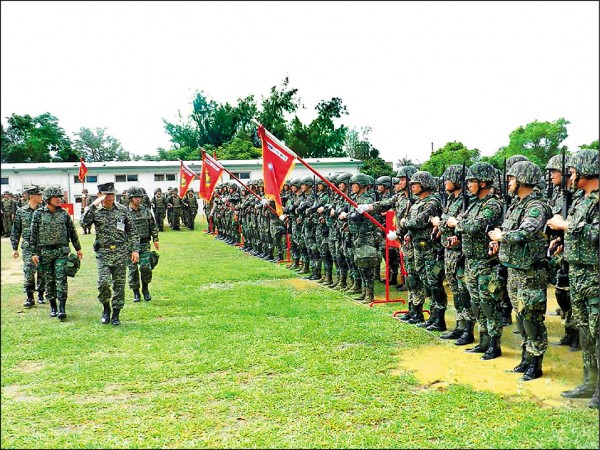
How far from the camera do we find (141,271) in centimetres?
1000

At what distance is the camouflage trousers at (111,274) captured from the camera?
7.95m

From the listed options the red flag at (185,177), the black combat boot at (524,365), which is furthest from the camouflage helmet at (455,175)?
the red flag at (185,177)

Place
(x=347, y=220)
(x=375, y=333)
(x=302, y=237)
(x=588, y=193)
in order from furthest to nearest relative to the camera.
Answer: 1. (x=302, y=237)
2. (x=347, y=220)
3. (x=375, y=333)
4. (x=588, y=193)

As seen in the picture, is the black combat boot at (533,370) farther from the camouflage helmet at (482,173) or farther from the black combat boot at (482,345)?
the camouflage helmet at (482,173)

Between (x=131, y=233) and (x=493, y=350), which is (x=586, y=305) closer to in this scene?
(x=493, y=350)

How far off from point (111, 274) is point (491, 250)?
5102mm

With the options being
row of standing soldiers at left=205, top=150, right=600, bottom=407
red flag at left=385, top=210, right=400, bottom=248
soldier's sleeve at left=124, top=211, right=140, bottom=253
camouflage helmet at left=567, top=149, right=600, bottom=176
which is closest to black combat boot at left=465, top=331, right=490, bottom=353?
row of standing soldiers at left=205, top=150, right=600, bottom=407

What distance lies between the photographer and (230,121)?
66.0 ft

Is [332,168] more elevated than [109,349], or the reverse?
[332,168]

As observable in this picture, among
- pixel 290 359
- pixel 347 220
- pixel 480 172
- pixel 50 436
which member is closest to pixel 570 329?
pixel 480 172

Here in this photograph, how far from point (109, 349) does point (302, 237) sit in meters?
6.46

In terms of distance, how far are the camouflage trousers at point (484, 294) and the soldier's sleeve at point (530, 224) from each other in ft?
2.61

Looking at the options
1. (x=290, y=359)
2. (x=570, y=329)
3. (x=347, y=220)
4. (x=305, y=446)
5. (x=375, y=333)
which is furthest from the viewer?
(x=347, y=220)

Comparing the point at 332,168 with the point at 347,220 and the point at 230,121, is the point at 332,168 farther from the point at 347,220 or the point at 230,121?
the point at 347,220
